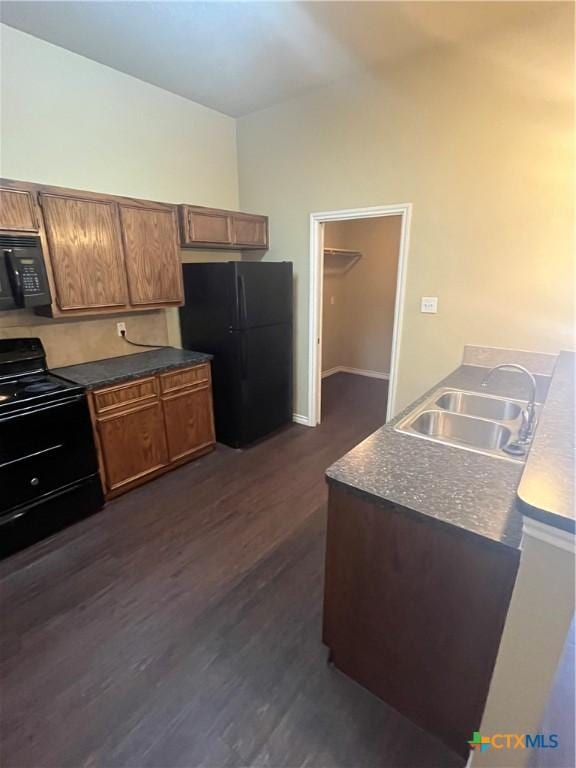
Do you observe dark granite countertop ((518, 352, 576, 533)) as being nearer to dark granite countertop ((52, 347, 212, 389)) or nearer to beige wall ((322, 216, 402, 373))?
dark granite countertop ((52, 347, 212, 389))

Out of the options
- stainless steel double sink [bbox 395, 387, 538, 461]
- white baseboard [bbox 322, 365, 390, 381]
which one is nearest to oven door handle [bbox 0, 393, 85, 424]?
stainless steel double sink [bbox 395, 387, 538, 461]

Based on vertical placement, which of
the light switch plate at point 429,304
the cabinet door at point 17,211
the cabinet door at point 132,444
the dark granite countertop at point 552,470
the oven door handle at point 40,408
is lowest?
the cabinet door at point 132,444

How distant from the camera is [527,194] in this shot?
2.26 metres

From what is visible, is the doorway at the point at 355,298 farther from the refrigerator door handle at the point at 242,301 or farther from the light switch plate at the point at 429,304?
the refrigerator door handle at the point at 242,301

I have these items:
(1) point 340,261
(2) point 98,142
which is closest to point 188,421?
(2) point 98,142

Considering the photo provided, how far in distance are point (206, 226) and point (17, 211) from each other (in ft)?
4.51

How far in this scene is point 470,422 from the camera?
1800 millimetres

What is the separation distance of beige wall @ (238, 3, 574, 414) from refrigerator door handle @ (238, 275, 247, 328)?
956mm

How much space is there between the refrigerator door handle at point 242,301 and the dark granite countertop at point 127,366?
40 centimetres

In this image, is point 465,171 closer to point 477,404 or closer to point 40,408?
point 477,404

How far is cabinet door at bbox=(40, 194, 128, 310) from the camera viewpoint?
2250 mm

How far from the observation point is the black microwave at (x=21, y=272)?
2.07 m

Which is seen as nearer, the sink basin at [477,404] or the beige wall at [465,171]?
the sink basin at [477,404]

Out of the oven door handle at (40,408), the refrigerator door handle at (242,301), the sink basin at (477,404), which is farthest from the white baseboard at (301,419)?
the oven door handle at (40,408)
